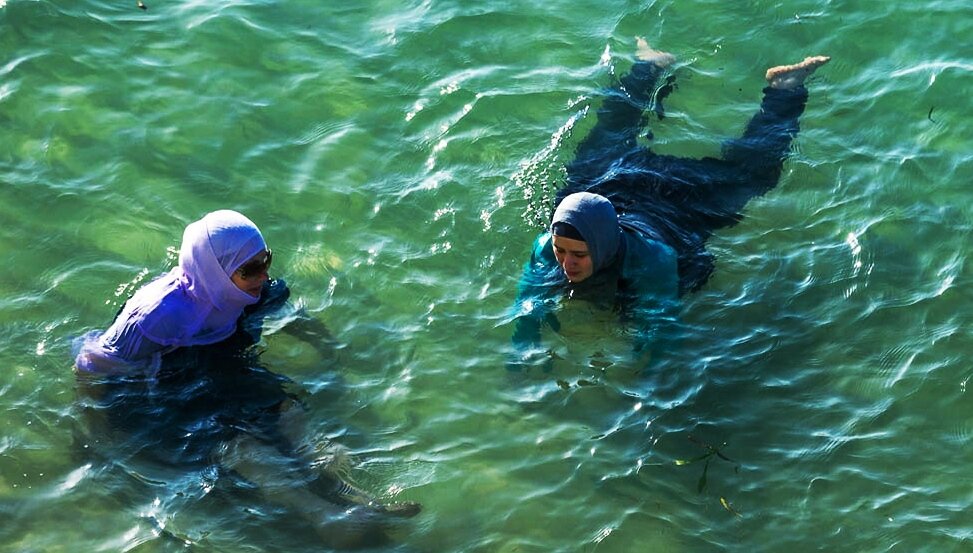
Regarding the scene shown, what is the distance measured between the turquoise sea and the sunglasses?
101 cm

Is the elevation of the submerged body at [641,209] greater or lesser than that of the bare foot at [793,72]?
lesser

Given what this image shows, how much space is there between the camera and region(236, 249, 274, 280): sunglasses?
6.94 meters

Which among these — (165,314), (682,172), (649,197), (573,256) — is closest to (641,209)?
(649,197)

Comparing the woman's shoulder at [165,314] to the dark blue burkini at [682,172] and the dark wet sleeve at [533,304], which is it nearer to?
the dark wet sleeve at [533,304]

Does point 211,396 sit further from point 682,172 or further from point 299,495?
point 682,172

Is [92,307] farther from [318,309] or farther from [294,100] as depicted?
[294,100]

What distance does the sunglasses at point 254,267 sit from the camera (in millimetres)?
6936

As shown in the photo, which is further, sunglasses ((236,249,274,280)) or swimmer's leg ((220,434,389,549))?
sunglasses ((236,249,274,280))

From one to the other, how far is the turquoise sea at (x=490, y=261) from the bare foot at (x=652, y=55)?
20 centimetres

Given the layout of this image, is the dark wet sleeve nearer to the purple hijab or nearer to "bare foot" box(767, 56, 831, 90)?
the purple hijab

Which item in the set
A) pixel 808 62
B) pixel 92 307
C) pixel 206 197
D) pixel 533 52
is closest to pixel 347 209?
pixel 206 197

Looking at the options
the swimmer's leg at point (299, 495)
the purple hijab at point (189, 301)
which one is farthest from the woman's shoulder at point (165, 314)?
the swimmer's leg at point (299, 495)

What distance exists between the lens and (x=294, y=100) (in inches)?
403

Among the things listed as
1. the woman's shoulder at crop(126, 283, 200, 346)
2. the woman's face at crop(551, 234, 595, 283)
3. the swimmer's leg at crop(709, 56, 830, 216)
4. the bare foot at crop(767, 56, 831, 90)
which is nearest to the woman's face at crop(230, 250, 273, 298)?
the woman's shoulder at crop(126, 283, 200, 346)
